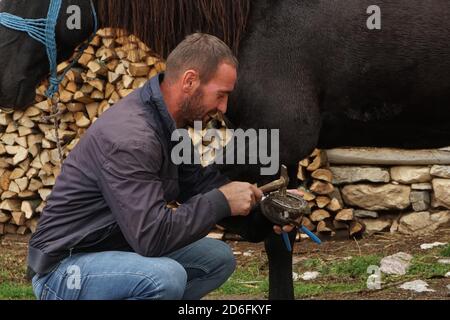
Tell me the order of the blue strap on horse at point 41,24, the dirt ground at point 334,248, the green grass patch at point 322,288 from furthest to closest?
the dirt ground at point 334,248
the green grass patch at point 322,288
the blue strap on horse at point 41,24

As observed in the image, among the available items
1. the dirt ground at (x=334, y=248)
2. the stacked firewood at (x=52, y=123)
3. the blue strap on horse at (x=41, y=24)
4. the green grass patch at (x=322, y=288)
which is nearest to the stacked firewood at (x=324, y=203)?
the dirt ground at (x=334, y=248)

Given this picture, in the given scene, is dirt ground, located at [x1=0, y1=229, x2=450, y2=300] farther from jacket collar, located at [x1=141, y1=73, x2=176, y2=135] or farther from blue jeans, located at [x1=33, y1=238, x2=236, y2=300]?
jacket collar, located at [x1=141, y1=73, x2=176, y2=135]

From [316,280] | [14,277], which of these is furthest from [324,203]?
[14,277]

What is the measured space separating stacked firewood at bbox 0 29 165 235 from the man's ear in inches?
120

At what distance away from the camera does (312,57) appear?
3670 millimetres

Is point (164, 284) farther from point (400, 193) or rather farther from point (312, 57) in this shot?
point (400, 193)

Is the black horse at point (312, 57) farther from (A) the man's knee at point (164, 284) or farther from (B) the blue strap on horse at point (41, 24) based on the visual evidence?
(A) the man's knee at point (164, 284)

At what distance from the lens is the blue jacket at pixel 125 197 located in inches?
103

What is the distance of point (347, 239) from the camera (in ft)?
19.7

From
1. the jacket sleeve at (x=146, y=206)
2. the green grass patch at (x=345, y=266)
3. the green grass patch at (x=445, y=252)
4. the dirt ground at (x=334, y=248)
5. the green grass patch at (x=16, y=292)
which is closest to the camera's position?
the jacket sleeve at (x=146, y=206)

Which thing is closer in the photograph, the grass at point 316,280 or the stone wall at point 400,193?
the grass at point 316,280

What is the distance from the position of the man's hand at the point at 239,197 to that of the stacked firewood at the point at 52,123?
3.13m

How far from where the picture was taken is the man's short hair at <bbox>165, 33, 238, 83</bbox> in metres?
2.75

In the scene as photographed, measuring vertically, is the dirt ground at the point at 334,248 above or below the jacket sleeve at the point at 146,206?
below
